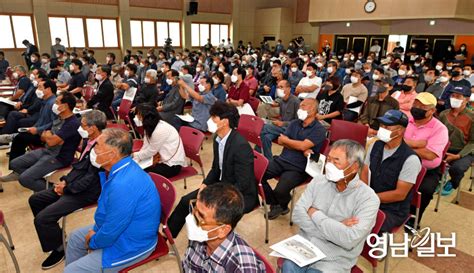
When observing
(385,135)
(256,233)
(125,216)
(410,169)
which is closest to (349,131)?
(385,135)

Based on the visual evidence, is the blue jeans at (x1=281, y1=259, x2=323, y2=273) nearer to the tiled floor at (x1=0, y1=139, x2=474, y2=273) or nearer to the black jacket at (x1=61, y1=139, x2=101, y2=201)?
the tiled floor at (x1=0, y1=139, x2=474, y2=273)

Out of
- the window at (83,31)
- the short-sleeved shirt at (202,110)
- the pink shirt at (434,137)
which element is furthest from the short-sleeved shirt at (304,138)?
the window at (83,31)

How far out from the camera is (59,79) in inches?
282

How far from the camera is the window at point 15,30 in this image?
40.8 feet

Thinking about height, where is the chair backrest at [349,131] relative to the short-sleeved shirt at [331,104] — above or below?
below

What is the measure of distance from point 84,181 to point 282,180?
1.78 meters

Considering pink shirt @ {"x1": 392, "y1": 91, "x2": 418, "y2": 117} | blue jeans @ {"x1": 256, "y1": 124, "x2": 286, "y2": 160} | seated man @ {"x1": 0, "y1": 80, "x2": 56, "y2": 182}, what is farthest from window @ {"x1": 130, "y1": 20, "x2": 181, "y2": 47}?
pink shirt @ {"x1": 392, "y1": 91, "x2": 418, "y2": 117}

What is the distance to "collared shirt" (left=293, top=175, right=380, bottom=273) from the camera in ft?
6.10

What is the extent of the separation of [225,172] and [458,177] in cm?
259

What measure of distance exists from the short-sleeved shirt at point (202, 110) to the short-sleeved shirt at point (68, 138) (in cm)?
179

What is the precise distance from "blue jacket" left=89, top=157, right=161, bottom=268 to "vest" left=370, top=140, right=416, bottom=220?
1.72m

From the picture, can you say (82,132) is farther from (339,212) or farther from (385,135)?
(385,135)

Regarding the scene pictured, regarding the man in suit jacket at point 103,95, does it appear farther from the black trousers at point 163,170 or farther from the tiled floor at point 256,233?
the black trousers at point 163,170

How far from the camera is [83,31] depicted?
14.2m
